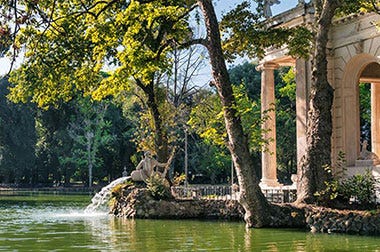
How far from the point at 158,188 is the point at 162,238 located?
8.04 meters

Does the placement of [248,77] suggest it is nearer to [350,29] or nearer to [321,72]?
A: [350,29]

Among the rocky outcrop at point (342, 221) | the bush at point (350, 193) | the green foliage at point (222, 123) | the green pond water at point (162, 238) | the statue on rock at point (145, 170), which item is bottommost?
the green pond water at point (162, 238)

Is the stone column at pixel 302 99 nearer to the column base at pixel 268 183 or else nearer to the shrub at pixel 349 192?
the column base at pixel 268 183

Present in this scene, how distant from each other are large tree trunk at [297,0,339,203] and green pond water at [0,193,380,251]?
94.4 inches

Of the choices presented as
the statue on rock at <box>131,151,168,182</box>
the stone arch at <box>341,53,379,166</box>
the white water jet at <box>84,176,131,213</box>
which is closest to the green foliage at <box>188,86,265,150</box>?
the statue on rock at <box>131,151,168,182</box>

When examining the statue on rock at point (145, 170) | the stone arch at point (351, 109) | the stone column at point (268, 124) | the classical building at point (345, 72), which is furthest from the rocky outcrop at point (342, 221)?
the stone column at point (268, 124)

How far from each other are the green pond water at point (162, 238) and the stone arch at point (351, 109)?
7.83m

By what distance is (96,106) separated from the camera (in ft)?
231

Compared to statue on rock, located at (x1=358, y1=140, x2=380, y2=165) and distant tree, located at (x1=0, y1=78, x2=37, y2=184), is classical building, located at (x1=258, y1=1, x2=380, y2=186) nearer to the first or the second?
statue on rock, located at (x1=358, y1=140, x2=380, y2=165)

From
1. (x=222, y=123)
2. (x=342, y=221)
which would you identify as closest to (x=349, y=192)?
(x=342, y=221)

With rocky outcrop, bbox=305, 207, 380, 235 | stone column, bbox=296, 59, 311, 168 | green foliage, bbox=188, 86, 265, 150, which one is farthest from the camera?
stone column, bbox=296, 59, 311, 168

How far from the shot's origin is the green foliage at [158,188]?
26.6 m

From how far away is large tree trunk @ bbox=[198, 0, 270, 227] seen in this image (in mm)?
22062

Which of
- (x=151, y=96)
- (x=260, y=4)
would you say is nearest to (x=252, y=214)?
(x=260, y=4)
